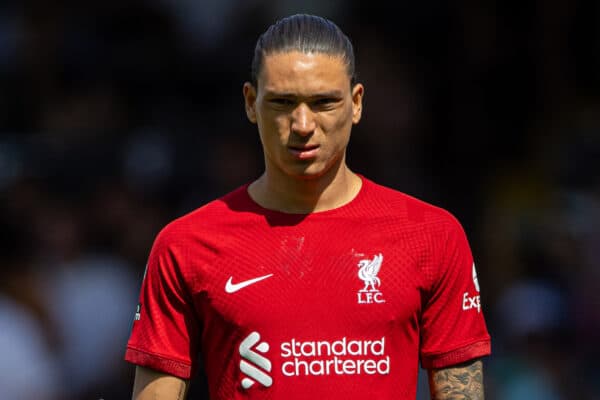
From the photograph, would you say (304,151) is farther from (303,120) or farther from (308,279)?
(308,279)

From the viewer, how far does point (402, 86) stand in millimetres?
8211

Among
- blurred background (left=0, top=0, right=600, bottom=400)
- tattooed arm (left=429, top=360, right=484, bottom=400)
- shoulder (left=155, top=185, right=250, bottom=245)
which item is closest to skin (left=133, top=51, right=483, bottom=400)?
tattooed arm (left=429, top=360, right=484, bottom=400)

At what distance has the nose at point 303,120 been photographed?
410 centimetres

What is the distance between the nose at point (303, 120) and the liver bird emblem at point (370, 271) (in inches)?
19.2

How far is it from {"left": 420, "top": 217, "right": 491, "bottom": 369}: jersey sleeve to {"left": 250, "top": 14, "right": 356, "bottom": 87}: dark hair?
707mm

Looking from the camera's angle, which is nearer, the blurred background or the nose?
the nose

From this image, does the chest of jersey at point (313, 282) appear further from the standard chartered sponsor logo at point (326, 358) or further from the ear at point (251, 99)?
the ear at point (251, 99)

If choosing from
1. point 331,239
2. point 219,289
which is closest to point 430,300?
point 331,239

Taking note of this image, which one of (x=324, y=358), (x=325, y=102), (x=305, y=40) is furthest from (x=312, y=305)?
(x=305, y=40)

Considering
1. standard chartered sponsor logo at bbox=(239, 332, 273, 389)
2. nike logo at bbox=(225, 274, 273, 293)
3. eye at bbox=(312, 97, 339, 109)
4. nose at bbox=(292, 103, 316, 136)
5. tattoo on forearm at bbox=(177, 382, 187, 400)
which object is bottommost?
tattoo on forearm at bbox=(177, 382, 187, 400)

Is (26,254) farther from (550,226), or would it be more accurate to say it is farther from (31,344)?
(550,226)

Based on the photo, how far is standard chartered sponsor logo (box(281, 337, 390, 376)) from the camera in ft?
13.5

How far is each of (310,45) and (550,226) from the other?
3744 mm

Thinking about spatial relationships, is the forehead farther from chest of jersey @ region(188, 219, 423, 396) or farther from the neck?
chest of jersey @ region(188, 219, 423, 396)
